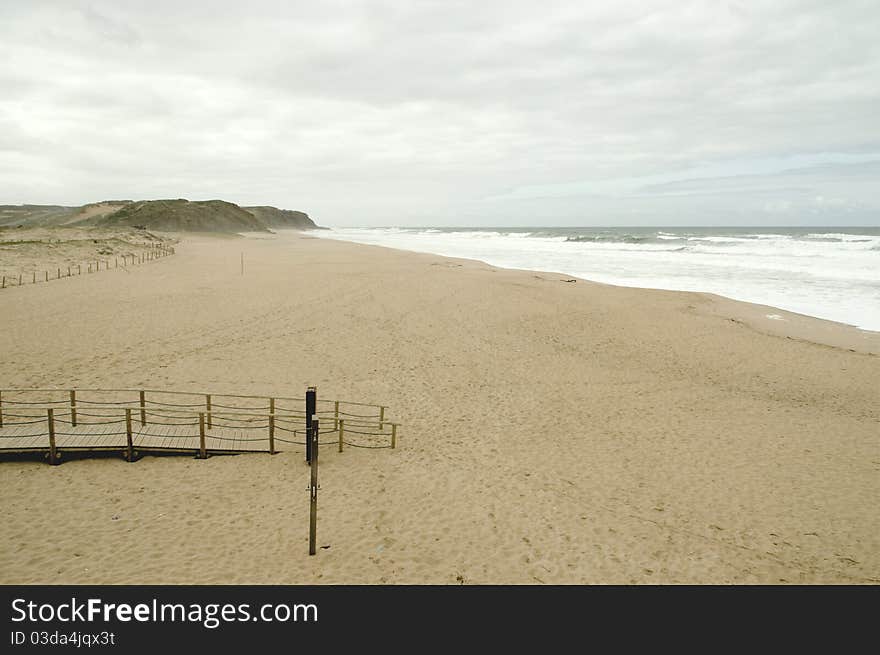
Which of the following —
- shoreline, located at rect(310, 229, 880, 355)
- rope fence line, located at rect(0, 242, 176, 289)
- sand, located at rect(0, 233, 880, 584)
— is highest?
rope fence line, located at rect(0, 242, 176, 289)

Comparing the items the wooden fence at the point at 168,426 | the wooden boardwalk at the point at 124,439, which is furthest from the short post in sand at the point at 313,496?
the wooden boardwalk at the point at 124,439

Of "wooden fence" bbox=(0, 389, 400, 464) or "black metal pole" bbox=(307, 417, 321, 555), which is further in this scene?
"wooden fence" bbox=(0, 389, 400, 464)

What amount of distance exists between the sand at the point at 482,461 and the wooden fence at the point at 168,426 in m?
0.44

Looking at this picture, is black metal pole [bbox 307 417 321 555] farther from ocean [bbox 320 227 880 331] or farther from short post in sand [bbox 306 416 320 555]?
ocean [bbox 320 227 880 331]

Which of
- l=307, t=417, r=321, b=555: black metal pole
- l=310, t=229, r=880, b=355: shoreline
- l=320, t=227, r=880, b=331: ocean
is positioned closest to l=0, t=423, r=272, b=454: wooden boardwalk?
l=307, t=417, r=321, b=555: black metal pole

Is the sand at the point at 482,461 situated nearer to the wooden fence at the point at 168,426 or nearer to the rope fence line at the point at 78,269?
→ the wooden fence at the point at 168,426

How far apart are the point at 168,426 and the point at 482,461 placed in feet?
22.1

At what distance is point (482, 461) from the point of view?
10203 mm

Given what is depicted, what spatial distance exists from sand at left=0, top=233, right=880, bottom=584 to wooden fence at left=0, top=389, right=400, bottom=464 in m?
0.44

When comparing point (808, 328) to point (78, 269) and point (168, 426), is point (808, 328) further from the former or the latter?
point (78, 269)

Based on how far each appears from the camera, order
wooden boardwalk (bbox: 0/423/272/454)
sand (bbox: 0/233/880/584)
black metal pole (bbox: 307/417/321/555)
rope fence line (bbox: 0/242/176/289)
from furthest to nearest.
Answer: rope fence line (bbox: 0/242/176/289) → wooden boardwalk (bbox: 0/423/272/454) → sand (bbox: 0/233/880/584) → black metal pole (bbox: 307/417/321/555)

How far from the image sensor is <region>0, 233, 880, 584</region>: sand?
6989 millimetres

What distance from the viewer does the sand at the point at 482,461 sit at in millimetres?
6989

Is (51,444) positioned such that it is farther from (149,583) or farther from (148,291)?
(148,291)
